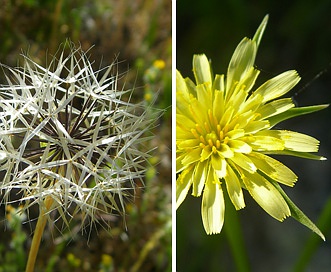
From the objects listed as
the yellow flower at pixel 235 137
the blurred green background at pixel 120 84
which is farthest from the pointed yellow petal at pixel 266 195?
the blurred green background at pixel 120 84

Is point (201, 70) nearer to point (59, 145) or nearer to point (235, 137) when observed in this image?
point (235, 137)

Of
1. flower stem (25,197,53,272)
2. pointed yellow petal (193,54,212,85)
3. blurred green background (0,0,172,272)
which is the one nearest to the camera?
flower stem (25,197,53,272)

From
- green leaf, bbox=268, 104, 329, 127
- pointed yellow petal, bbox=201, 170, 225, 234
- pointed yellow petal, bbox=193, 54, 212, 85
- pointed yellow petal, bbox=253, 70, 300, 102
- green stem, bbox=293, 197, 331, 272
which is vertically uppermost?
pointed yellow petal, bbox=193, 54, 212, 85

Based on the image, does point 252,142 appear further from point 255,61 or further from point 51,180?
point 51,180

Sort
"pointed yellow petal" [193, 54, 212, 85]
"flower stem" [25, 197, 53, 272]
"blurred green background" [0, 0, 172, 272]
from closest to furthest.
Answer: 1. "flower stem" [25, 197, 53, 272]
2. "pointed yellow petal" [193, 54, 212, 85]
3. "blurred green background" [0, 0, 172, 272]

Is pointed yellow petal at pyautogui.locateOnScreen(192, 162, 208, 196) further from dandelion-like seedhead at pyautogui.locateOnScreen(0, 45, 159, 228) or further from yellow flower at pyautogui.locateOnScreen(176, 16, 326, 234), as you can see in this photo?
dandelion-like seedhead at pyautogui.locateOnScreen(0, 45, 159, 228)

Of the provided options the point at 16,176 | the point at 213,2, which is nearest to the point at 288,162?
the point at 213,2

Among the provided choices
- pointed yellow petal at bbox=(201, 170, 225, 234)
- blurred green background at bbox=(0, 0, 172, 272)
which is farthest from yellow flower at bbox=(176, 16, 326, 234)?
blurred green background at bbox=(0, 0, 172, 272)

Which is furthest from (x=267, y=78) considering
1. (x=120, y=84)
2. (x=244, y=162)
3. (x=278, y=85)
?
(x=120, y=84)
